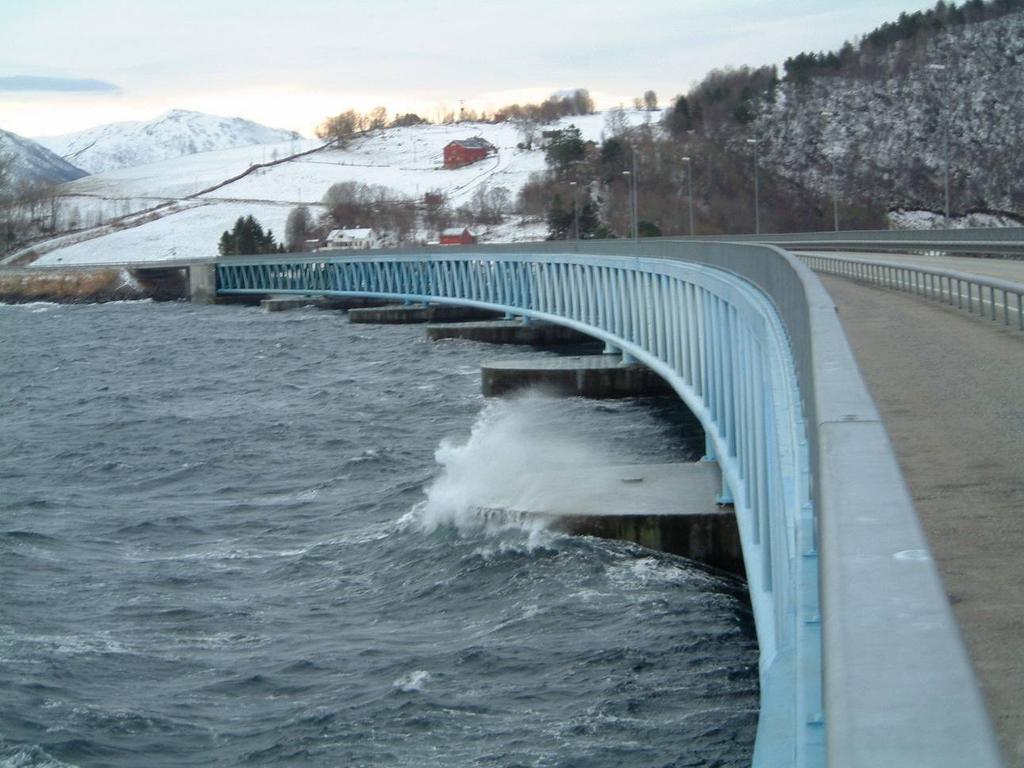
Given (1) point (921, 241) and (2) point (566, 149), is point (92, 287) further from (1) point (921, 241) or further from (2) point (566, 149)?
(1) point (921, 241)

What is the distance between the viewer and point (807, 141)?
→ 15312cm

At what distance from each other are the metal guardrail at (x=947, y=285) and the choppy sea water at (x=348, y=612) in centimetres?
615

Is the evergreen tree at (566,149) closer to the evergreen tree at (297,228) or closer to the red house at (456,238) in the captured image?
the red house at (456,238)

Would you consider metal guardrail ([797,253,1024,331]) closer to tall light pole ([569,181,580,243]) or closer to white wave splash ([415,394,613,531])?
white wave splash ([415,394,613,531])

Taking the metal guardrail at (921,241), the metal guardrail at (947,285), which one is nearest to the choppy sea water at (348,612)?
the metal guardrail at (947,285)

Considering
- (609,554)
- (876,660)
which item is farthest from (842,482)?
(609,554)

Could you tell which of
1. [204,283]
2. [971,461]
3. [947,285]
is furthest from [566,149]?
[971,461]

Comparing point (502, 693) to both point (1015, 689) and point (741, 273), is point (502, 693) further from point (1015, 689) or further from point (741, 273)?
point (1015, 689)

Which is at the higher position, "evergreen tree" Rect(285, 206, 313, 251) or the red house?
"evergreen tree" Rect(285, 206, 313, 251)

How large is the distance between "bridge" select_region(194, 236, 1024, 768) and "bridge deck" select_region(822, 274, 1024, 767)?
2.17 ft

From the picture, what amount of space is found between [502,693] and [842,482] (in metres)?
12.6

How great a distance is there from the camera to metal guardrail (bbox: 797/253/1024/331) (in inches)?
858

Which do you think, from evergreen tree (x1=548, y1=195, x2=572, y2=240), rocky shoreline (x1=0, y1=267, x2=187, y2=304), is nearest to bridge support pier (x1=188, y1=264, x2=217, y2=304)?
rocky shoreline (x1=0, y1=267, x2=187, y2=304)

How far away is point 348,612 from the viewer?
2044 cm
